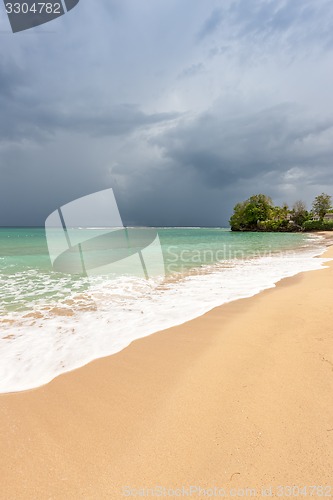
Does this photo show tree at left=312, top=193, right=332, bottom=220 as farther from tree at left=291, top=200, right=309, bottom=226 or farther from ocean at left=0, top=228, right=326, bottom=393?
ocean at left=0, top=228, right=326, bottom=393

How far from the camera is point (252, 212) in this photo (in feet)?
291

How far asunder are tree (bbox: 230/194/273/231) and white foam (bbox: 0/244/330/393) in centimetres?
8771

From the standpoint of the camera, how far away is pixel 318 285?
6.52m

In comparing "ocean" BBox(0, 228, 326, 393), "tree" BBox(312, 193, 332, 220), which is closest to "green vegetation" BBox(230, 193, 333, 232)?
"tree" BBox(312, 193, 332, 220)

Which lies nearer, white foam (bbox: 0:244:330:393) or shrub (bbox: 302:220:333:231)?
white foam (bbox: 0:244:330:393)

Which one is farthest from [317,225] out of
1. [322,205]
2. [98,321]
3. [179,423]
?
[179,423]

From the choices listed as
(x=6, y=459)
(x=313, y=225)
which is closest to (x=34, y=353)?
(x=6, y=459)

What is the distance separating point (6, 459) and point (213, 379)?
6.28ft

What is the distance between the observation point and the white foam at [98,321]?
3.07m

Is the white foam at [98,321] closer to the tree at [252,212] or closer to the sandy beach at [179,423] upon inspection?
the sandy beach at [179,423]

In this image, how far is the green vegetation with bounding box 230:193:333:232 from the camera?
67.8 meters

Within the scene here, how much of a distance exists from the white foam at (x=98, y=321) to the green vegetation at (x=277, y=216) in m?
74.5

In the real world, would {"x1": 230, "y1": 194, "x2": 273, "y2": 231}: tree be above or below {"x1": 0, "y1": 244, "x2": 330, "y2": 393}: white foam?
above

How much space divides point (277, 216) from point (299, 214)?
34.8ft
